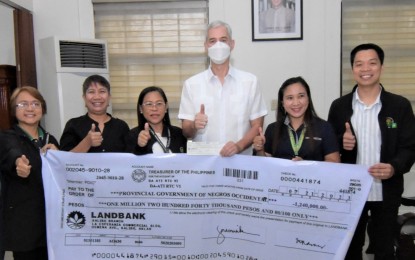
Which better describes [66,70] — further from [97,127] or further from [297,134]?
[297,134]

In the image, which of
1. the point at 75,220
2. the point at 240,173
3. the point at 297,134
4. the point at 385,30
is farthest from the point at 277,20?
the point at 75,220

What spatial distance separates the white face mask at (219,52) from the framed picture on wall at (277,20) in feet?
5.18

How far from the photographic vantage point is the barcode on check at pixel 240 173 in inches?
69.5

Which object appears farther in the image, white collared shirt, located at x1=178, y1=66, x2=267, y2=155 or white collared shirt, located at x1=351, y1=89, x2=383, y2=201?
white collared shirt, located at x1=178, y1=66, x2=267, y2=155

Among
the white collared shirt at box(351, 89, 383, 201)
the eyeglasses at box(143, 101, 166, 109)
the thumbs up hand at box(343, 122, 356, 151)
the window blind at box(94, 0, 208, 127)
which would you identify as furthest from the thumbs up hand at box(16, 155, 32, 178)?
the window blind at box(94, 0, 208, 127)

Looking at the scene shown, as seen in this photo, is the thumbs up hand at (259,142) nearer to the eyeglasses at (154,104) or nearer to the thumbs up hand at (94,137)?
the eyeglasses at (154,104)

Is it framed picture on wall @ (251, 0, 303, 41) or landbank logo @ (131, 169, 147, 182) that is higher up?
framed picture on wall @ (251, 0, 303, 41)

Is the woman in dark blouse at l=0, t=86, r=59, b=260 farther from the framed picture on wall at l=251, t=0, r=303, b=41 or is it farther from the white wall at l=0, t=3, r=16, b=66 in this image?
the white wall at l=0, t=3, r=16, b=66

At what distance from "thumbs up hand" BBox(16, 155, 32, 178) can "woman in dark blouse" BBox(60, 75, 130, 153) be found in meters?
0.27

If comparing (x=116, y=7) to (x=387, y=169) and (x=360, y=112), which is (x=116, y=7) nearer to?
(x=360, y=112)

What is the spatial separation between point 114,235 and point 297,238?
91 cm

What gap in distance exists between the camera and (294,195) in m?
1.74

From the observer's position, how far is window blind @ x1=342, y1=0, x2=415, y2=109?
3.61m

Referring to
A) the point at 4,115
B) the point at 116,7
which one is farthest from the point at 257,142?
the point at 4,115
